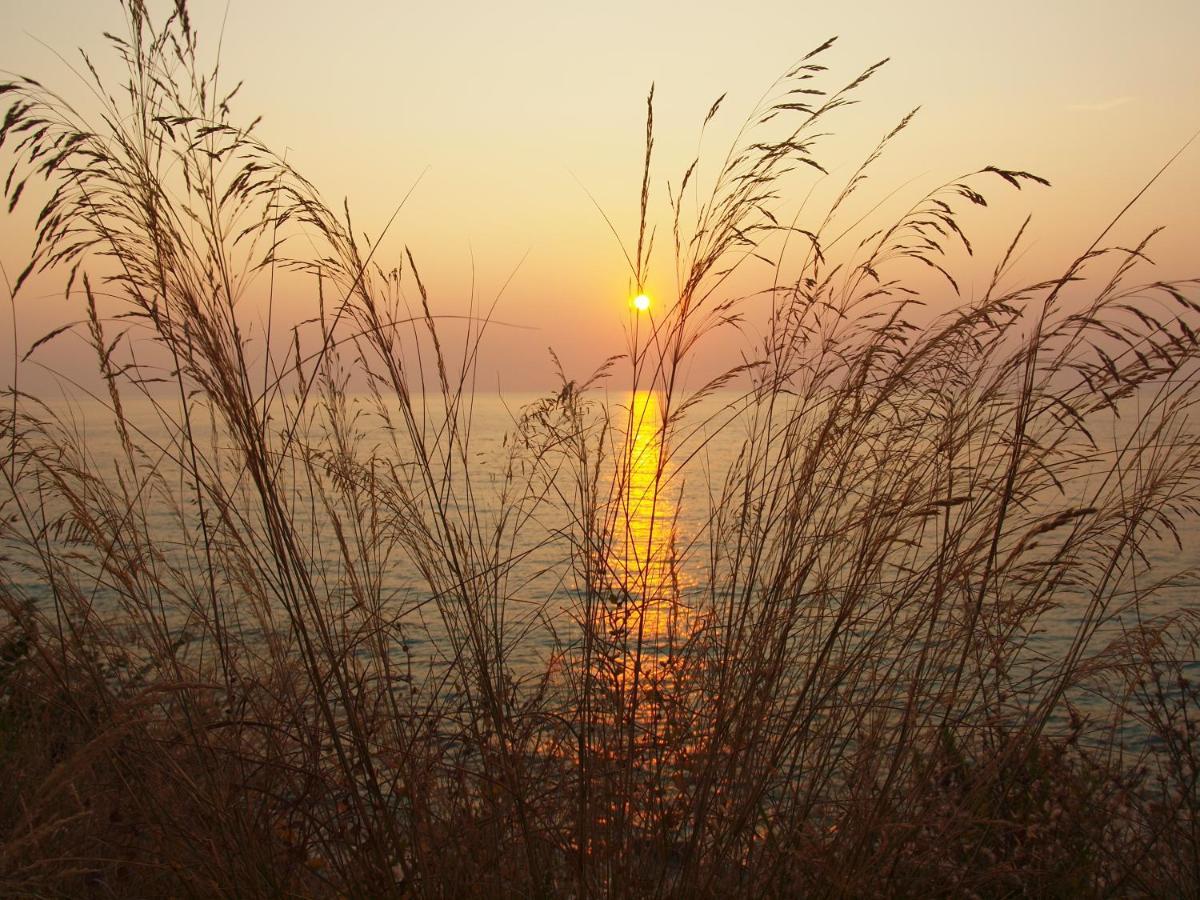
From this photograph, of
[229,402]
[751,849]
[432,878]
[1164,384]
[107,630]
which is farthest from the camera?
[107,630]

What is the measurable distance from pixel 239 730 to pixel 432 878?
487mm

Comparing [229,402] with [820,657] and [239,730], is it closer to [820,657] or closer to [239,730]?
[239,730]

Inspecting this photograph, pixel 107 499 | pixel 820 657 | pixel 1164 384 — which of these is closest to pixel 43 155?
pixel 107 499

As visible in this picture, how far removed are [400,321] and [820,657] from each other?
1156mm

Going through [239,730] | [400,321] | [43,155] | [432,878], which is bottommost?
[432,878]

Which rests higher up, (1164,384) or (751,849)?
(1164,384)

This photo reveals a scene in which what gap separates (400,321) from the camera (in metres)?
2.07

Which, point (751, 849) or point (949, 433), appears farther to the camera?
point (949, 433)

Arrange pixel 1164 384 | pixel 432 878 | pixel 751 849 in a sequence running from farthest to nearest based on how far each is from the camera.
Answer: pixel 1164 384, pixel 751 849, pixel 432 878

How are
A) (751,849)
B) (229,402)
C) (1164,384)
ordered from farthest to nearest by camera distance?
(1164,384) → (751,849) → (229,402)

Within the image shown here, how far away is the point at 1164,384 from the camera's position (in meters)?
2.10

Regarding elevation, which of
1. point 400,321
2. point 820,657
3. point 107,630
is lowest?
point 820,657

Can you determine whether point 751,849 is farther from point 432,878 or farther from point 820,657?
point 432,878

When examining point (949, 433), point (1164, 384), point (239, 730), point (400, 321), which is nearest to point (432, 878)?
point (239, 730)
